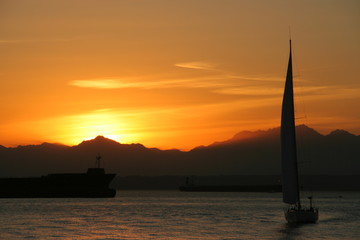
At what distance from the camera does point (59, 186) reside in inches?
5876

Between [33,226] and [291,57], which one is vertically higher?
[291,57]

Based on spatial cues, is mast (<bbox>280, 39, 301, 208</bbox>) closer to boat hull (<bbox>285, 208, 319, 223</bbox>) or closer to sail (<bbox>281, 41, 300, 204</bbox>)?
sail (<bbox>281, 41, 300, 204</bbox>)

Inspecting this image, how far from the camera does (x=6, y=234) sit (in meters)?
50.7

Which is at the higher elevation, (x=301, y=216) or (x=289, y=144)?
(x=289, y=144)

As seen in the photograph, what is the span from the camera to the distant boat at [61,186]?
144 metres

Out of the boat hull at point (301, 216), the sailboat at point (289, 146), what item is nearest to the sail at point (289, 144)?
the sailboat at point (289, 146)

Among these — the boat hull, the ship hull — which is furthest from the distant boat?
the boat hull

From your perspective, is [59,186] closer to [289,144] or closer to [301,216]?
[301,216]

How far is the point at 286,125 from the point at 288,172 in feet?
12.8

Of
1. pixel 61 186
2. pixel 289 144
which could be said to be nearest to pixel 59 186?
pixel 61 186

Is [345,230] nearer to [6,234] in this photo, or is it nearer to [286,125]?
[286,125]

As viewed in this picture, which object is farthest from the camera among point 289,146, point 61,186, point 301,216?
point 61,186

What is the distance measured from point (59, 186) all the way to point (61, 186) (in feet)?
2.46

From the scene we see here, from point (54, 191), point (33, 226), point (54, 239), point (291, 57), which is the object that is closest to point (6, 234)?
point (54, 239)
